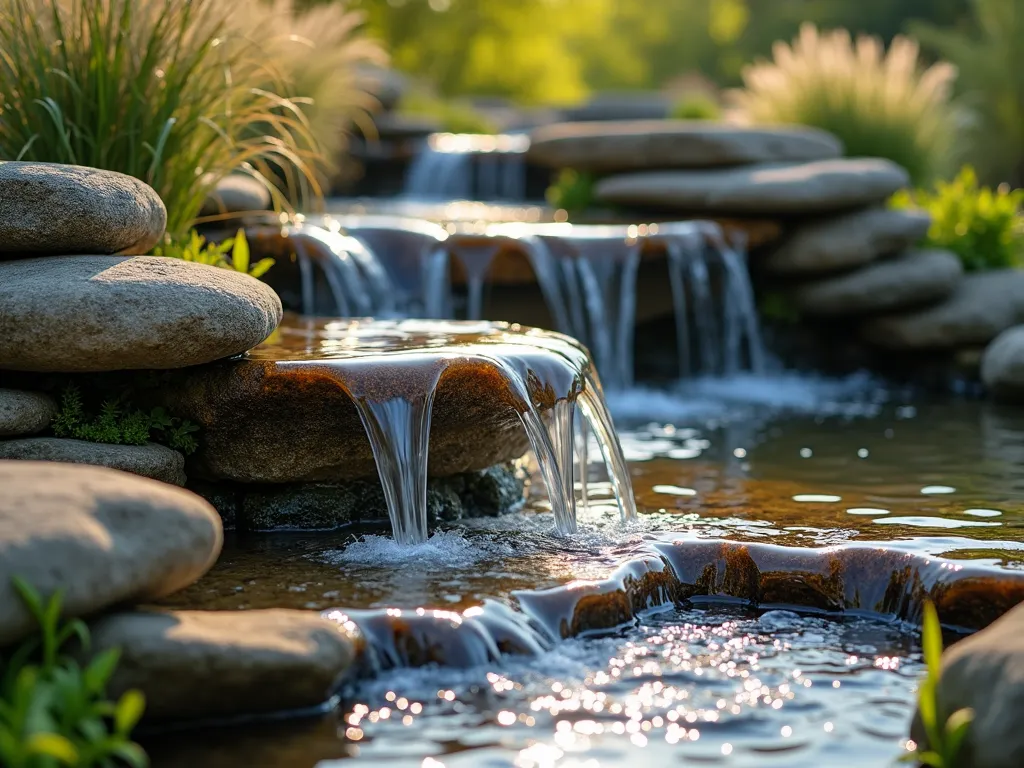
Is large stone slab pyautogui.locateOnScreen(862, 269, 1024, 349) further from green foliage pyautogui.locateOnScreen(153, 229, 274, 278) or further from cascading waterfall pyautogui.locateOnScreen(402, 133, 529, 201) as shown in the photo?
green foliage pyautogui.locateOnScreen(153, 229, 274, 278)

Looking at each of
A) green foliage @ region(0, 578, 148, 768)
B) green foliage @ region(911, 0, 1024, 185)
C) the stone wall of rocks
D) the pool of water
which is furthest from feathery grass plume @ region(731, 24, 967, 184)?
green foliage @ region(0, 578, 148, 768)

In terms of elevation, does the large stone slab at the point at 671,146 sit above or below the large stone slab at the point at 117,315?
above

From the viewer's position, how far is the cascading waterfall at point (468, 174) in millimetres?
13938

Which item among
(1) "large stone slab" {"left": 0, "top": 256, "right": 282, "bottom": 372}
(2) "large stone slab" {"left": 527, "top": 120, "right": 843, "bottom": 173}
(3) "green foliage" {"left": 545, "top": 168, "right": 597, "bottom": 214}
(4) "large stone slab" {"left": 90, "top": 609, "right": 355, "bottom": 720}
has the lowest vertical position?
(4) "large stone slab" {"left": 90, "top": 609, "right": 355, "bottom": 720}

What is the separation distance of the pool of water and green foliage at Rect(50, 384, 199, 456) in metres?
0.47

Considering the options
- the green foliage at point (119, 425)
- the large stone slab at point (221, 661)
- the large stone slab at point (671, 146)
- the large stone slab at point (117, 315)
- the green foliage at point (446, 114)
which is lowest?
the large stone slab at point (221, 661)

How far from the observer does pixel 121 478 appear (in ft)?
11.9

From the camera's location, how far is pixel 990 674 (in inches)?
126

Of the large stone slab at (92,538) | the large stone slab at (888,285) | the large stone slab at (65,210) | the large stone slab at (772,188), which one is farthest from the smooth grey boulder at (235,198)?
the large stone slab at (92,538)

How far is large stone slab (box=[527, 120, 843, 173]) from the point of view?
435 inches

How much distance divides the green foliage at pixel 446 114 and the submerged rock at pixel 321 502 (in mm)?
11183

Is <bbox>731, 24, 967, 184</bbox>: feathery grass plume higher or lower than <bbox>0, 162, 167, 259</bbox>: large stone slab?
higher

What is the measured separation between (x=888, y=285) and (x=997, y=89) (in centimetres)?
929

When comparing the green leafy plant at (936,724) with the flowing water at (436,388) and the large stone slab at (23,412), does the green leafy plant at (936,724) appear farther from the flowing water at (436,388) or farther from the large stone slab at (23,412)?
the large stone slab at (23,412)
